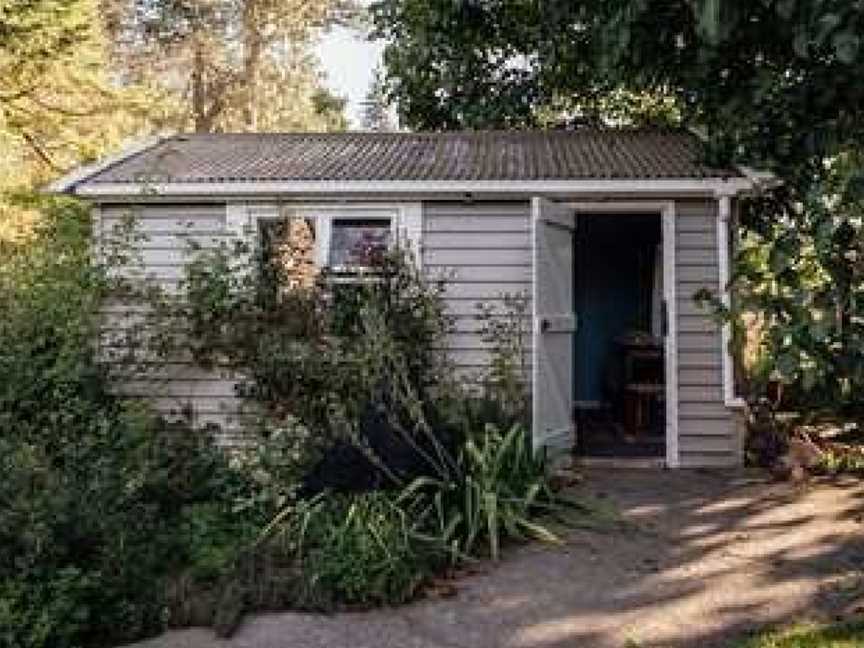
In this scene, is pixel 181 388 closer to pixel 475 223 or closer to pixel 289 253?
pixel 289 253

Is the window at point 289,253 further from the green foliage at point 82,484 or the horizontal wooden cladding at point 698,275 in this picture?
the horizontal wooden cladding at point 698,275

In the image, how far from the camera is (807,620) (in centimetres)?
655

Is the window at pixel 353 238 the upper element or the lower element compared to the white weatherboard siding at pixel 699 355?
upper

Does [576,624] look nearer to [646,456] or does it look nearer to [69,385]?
[646,456]

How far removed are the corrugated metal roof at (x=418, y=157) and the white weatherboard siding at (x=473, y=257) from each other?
0.37 meters

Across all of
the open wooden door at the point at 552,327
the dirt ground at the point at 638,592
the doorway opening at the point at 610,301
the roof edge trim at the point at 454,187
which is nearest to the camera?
the dirt ground at the point at 638,592

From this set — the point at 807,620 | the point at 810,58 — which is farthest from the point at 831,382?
the point at 810,58

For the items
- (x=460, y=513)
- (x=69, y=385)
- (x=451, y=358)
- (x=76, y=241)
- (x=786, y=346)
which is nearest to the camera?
(x=786, y=346)

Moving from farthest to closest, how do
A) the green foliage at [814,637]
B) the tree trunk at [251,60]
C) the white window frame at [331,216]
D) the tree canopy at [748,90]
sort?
the tree trunk at [251,60] → the white window frame at [331,216] → the green foliage at [814,637] → the tree canopy at [748,90]

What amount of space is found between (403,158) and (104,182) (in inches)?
119

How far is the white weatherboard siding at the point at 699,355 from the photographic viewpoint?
10.7 m

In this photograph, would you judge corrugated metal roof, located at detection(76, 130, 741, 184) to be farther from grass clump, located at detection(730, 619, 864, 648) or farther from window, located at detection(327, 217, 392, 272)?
grass clump, located at detection(730, 619, 864, 648)

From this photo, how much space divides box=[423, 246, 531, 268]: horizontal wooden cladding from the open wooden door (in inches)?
13.5

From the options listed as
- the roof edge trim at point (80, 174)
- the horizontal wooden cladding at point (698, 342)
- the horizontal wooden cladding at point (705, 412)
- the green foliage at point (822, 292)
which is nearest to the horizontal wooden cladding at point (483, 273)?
the horizontal wooden cladding at point (698, 342)
